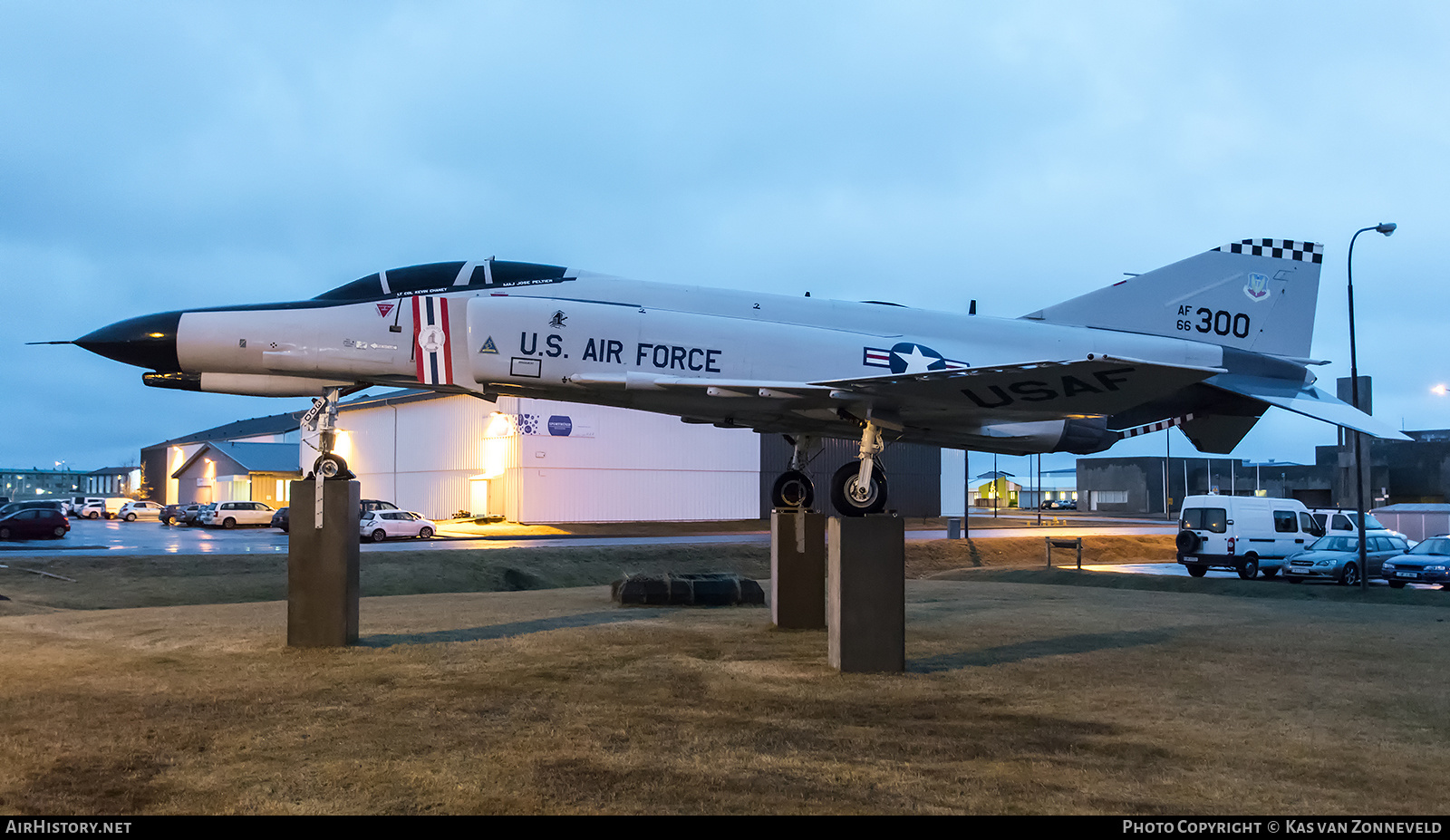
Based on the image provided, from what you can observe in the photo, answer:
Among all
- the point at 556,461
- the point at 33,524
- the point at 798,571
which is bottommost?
the point at 33,524

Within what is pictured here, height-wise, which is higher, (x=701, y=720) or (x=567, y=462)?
(x=567, y=462)

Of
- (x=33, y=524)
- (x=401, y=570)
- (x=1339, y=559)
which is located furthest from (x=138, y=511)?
(x=1339, y=559)

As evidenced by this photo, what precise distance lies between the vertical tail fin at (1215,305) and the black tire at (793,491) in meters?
4.19

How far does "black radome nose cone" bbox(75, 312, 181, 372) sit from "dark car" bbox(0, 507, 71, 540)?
102 ft

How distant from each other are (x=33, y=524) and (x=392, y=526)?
13497 mm

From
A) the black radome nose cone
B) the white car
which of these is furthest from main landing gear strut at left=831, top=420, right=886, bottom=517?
the white car

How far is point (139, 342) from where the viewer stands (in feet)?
37.7

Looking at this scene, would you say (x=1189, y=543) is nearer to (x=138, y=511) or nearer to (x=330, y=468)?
(x=330, y=468)

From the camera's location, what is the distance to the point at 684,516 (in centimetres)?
4675

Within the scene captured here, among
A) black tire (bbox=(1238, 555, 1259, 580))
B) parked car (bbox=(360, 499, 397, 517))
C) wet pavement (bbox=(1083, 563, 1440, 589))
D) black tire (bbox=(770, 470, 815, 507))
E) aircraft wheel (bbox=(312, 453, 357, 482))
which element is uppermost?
aircraft wheel (bbox=(312, 453, 357, 482))

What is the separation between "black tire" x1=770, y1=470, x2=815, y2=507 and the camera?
14.0 metres

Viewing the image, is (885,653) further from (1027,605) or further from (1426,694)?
(1027,605)

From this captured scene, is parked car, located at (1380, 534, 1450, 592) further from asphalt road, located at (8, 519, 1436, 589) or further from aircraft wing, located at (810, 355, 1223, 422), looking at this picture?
aircraft wing, located at (810, 355, 1223, 422)
